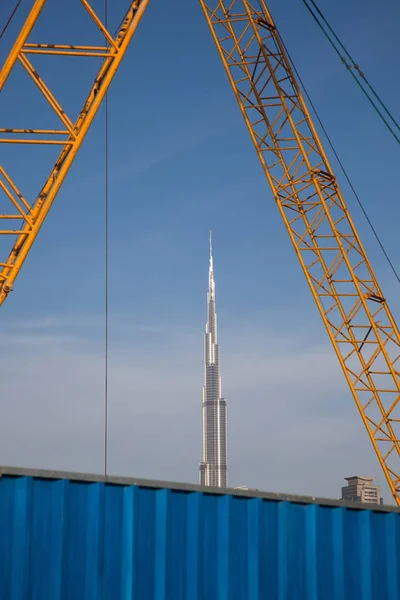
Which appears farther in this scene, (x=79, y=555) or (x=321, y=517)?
(x=321, y=517)

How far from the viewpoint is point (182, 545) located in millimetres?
13102

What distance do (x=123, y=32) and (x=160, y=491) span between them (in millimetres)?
15400

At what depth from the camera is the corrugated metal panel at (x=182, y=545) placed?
1187 centimetres

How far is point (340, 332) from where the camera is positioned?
47.1 meters

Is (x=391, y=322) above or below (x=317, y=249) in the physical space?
below

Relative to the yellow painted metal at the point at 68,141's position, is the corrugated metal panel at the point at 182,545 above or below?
below

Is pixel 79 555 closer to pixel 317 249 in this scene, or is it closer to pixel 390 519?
pixel 390 519

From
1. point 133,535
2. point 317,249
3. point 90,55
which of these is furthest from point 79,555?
point 317,249

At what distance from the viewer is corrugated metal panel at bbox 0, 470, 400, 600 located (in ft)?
38.9

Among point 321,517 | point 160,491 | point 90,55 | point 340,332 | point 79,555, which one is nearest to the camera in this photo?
point 79,555

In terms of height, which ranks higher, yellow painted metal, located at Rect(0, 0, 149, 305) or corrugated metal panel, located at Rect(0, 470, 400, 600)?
yellow painted metal, located at Rect(0, 0, 149, 305)

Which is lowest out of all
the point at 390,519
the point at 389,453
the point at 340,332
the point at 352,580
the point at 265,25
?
the point at 352,580

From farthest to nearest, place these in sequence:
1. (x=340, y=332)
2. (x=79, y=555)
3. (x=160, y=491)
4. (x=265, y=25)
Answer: (x=340, y=332) → (x=265, y=25) → (x=160, y=491) → (x=79, y=555)

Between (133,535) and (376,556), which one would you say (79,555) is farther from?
(376,556)
